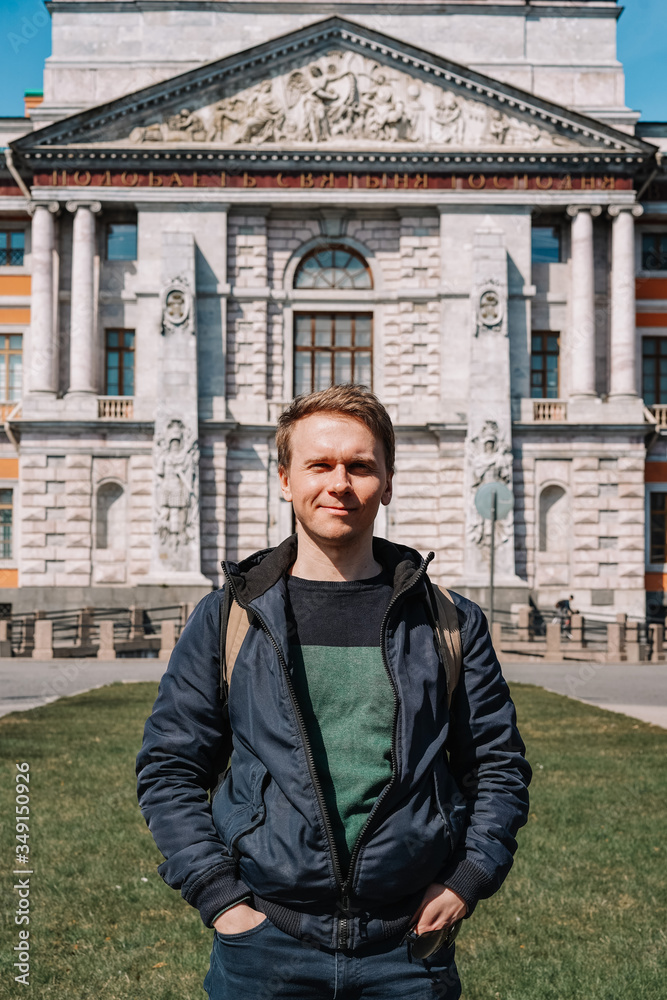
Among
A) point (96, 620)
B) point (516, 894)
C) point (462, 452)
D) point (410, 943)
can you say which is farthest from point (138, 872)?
point (462, 452)

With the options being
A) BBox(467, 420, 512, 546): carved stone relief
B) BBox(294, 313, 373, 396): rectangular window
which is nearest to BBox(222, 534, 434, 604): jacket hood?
BBox(467, 420, 512, 546): carved stone relief

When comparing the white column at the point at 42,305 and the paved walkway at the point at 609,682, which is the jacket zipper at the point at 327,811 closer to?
the paved walkway at the point at 609,682

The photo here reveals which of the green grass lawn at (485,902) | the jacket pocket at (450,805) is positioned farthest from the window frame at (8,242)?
the jacket pocket at (450,805)

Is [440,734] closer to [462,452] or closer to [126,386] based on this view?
[462,452]

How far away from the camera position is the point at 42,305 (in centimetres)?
3609

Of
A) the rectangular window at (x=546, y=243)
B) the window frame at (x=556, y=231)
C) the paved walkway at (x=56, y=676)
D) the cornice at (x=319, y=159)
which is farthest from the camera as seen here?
the rectangular window at (x=546, y=243)

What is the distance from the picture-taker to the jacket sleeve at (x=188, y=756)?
11.1ft

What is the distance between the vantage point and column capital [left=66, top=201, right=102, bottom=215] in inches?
1394

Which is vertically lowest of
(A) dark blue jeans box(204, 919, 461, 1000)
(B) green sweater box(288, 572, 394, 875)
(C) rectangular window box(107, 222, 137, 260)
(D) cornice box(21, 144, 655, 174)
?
(A) dark blue jeans box(204, 919, 461, 1000)

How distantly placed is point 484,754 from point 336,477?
1051mm

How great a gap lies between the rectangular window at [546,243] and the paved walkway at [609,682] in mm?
16069

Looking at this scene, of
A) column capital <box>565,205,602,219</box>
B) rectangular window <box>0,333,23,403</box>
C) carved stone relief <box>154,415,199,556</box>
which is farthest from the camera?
rectangular window <box>0,333,23,403</box>

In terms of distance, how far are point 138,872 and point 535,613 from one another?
2737 centimetres

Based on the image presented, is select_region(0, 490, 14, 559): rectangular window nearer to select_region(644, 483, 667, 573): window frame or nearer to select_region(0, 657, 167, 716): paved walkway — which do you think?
select_region(0, 657, 167, 716): paved walkway
